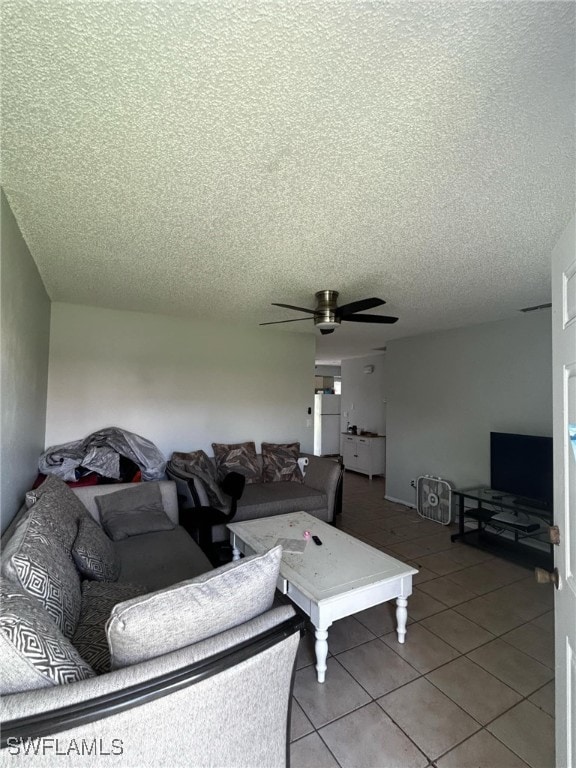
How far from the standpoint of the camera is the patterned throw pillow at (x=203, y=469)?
306 centimetres

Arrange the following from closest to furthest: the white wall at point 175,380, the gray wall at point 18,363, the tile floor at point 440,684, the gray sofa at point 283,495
Answer: the tile floor at point 440,684, the gray wall at point 18,363, the gray sofa at point 283,495, the white wall at point 175,380

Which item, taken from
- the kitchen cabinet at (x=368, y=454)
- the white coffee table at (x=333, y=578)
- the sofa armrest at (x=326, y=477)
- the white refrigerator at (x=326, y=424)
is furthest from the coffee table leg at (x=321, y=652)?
the white refrigerator at (x=326, y=424)

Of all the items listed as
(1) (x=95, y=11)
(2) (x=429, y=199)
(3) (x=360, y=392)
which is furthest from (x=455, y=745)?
(3) (x=360, y=392)

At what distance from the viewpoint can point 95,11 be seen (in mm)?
Result: 790

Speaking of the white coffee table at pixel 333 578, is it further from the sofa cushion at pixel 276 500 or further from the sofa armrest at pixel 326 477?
the sofa armrest at pixel 326 477

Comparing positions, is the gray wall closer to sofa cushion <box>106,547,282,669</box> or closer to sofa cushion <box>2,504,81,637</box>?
sofa cushion <box>2,504,81,637</box>

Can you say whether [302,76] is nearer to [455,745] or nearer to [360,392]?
[455,745]

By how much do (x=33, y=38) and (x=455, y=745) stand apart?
285cm

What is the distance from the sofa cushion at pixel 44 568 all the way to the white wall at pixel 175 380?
2.00 metres

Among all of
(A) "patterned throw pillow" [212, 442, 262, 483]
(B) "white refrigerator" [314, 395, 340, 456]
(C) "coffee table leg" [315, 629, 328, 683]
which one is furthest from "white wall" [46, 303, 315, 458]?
(B) "white refrigerator" [314, 395, 340, 456]

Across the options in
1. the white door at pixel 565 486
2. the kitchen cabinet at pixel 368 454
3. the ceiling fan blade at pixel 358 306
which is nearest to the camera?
the white door at pixel 565 486

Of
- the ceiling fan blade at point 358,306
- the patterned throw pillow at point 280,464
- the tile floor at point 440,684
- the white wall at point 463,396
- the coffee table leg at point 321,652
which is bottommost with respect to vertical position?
the tile floor at point 440,684

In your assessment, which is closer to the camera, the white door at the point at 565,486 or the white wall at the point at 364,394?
the white door at the point at 565,486

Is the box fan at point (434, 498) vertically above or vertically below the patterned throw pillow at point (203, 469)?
below
